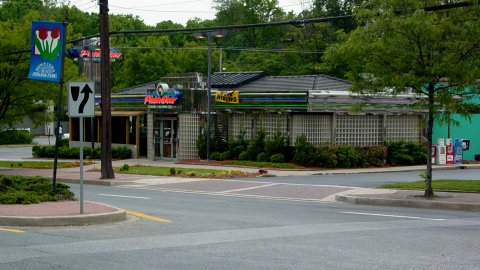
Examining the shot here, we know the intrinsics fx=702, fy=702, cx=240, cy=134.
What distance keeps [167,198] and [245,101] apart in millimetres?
15780

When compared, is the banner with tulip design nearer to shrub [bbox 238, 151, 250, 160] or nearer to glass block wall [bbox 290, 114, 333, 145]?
shrub [bbox 238, 151, 250, 160]

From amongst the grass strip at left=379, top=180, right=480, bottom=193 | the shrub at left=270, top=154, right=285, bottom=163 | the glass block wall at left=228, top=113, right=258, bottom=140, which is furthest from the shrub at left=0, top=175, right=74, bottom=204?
the glass block wall at left=228, top=113, right=258, bottom=140

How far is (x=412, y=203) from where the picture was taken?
18.9 metres

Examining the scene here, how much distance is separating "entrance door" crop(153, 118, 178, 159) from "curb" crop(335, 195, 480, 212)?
20589mm

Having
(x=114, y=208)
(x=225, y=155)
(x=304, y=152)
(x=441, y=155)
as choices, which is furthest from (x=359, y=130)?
(x=114, y=208)

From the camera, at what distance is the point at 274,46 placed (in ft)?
246

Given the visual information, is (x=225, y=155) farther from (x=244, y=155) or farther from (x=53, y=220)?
(x=53, y=220)

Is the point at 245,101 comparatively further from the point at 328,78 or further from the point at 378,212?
the point at 378,212

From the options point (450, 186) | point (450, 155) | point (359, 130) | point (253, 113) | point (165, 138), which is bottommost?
point (450, 186)

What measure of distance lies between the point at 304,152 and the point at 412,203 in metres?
15.1

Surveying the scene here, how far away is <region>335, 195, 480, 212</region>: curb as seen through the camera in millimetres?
17891

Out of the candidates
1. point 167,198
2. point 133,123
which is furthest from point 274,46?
point 167,198

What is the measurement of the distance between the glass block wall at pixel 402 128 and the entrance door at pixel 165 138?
11.9m

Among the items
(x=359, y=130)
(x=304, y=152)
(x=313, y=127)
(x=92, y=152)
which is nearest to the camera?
(x=304, y=152)
